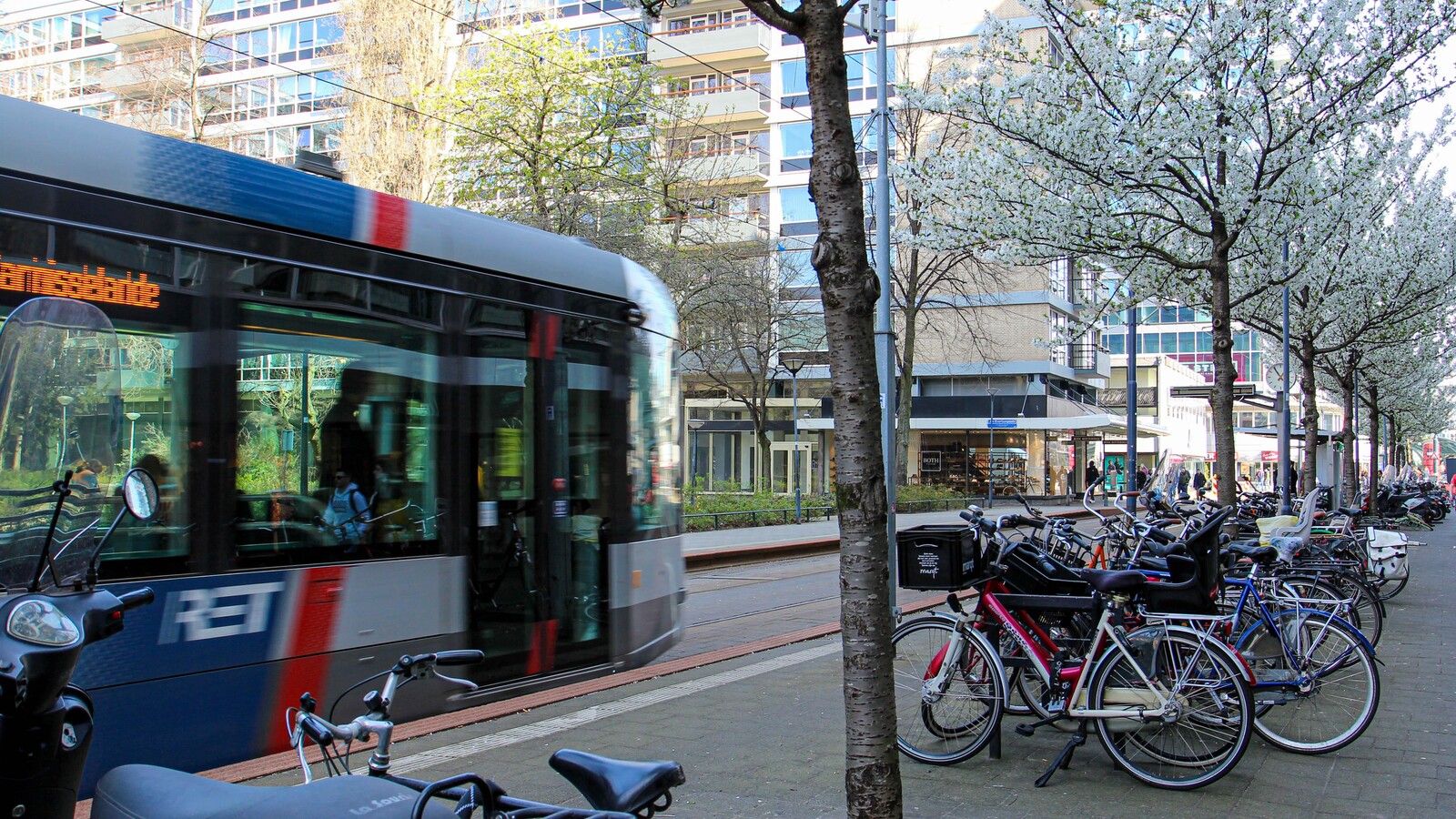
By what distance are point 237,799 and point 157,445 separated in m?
3.93

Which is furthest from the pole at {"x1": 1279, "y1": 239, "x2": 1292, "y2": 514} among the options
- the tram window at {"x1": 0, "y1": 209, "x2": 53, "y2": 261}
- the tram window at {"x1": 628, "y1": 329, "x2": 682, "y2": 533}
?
the tram window at {"x1": 0, "y1": 209, "x2": 53, "y2": 261}

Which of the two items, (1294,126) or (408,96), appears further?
(408,96)

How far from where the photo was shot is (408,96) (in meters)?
24.9

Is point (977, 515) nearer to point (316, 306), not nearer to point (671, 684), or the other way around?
point (671, 684)

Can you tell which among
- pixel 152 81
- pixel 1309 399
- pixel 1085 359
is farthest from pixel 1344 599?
pixel 1085 359

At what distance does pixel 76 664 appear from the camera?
256 cm

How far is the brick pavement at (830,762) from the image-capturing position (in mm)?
5000

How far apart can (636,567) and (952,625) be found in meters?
3.34

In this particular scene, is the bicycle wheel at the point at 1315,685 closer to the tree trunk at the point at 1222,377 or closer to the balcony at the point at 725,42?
the tree trunk at the point at 1222,377

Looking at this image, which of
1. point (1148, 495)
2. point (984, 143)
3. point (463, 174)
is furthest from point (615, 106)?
point (1148, 495)

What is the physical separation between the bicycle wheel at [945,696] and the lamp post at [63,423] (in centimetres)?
388

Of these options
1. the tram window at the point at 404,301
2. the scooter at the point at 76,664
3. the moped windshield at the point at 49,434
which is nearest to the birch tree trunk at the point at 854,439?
the scooter at the point at 76,664

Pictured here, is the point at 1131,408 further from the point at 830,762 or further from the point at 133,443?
the point at 133,443

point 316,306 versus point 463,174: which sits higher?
point 463,174
